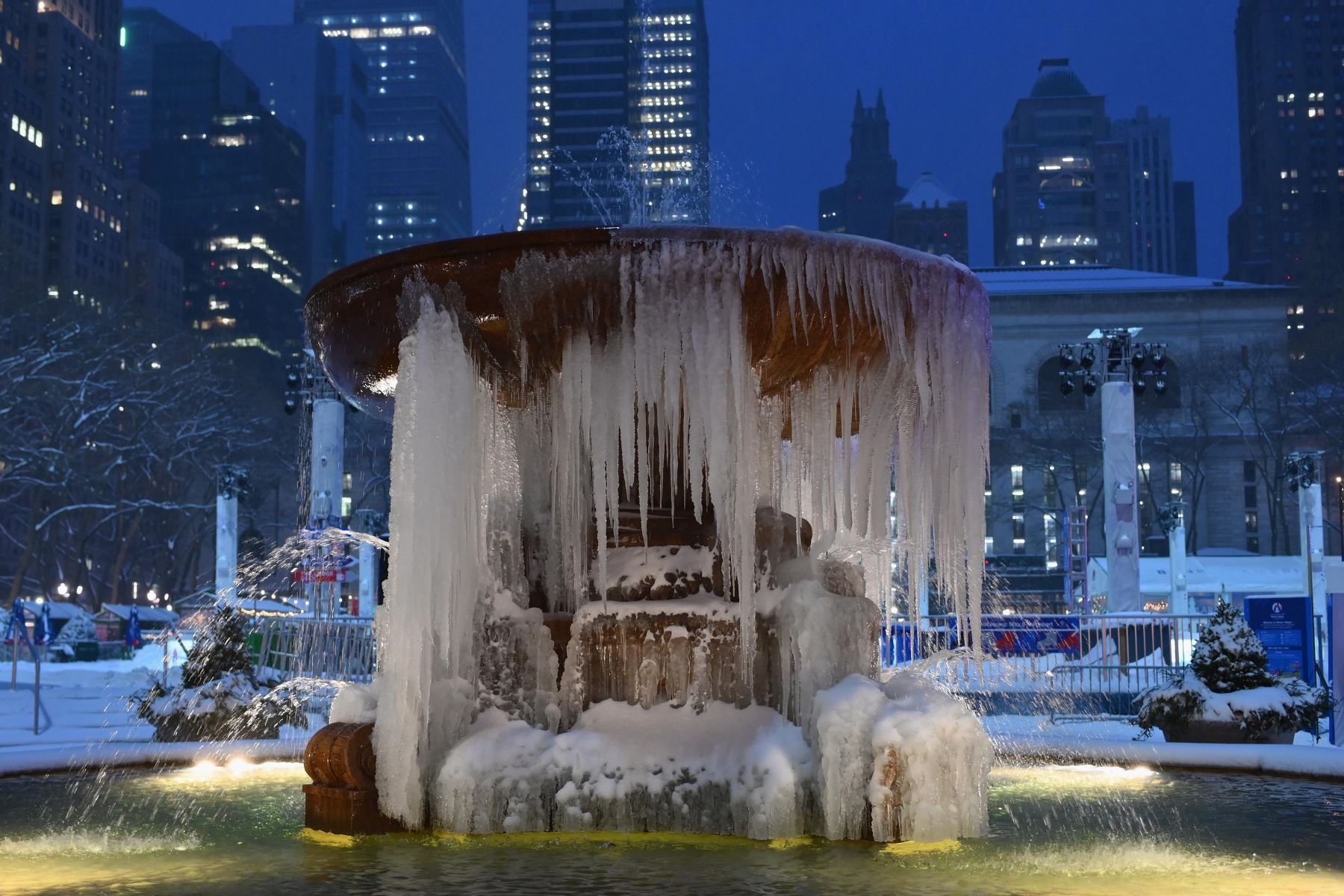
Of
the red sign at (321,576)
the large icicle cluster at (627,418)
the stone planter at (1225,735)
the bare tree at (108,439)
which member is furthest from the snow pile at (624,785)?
the bare tree at (108,439)

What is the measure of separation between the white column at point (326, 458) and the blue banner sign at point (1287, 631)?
67.4ft

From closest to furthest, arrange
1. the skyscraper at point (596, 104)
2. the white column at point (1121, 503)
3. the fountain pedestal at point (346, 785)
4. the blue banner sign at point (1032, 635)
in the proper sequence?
the fountain pedestal at point (346, 785) < the blue banner sign at point (1032, 635) < the white column at point (1121, 503) < the skyscraper at point (596, 104)

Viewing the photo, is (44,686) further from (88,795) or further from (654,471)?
(654,471)

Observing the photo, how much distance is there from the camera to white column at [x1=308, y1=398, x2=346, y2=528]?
31.0m

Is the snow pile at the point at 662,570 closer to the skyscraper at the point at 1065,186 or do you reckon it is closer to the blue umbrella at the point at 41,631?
the blue umbrella at the point at 41,631

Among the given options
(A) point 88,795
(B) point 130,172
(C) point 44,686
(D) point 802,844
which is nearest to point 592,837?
(D) point 802,844

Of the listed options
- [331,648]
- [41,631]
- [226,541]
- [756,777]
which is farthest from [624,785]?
[41,631]

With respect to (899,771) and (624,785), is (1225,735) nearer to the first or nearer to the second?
(899,771)

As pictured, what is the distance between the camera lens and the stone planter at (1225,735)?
13.8 metres

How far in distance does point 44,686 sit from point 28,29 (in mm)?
106532

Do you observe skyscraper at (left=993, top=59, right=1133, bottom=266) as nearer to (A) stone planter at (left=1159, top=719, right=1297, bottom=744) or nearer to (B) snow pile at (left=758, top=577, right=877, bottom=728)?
(A) stone planter at (left=1159, top=719, right=1297, bottom=744)

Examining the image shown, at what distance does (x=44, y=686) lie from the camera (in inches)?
1014

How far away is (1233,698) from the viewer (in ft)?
45.9

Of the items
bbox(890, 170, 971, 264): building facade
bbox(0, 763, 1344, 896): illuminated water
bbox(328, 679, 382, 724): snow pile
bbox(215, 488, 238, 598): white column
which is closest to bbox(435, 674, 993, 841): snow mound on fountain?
bbox(0, 763, 1344, 896): illuminated water
